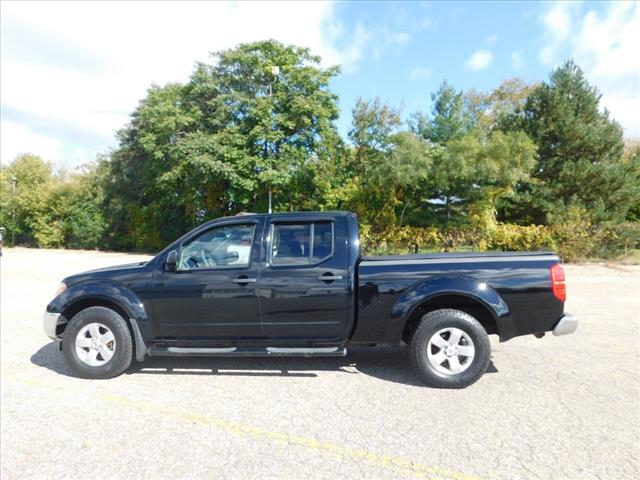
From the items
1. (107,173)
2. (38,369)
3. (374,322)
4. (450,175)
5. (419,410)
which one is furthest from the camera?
(107,173)

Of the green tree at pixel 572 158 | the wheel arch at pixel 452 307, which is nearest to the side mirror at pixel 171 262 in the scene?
the wheel arch at pixel 452 307

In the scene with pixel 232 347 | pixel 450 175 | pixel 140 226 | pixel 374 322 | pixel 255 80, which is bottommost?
pixel 232 347

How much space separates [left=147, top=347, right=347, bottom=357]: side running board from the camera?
13.2ft

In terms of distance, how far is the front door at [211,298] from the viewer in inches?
163

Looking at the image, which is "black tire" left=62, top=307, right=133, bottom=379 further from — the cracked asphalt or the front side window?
the front side window

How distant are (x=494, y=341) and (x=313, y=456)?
3773 millimetres

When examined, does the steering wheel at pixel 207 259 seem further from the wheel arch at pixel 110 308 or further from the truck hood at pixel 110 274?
the wheel arch at pixel 110 308

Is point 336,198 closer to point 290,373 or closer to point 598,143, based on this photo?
point 598,143

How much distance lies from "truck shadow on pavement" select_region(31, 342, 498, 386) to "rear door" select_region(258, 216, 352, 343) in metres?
0.51

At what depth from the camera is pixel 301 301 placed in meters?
4.10

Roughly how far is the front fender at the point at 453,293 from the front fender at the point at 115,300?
273 cm

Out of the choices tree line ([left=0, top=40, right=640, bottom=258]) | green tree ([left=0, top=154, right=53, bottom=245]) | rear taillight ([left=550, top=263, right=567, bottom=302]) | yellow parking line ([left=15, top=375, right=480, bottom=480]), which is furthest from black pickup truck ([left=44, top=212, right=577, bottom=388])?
green tree ([left=0, top=154, right=53, bottom=245])

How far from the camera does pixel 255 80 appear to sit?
68.7 feet

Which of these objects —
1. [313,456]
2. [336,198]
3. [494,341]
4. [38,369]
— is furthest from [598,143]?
[38,369]
